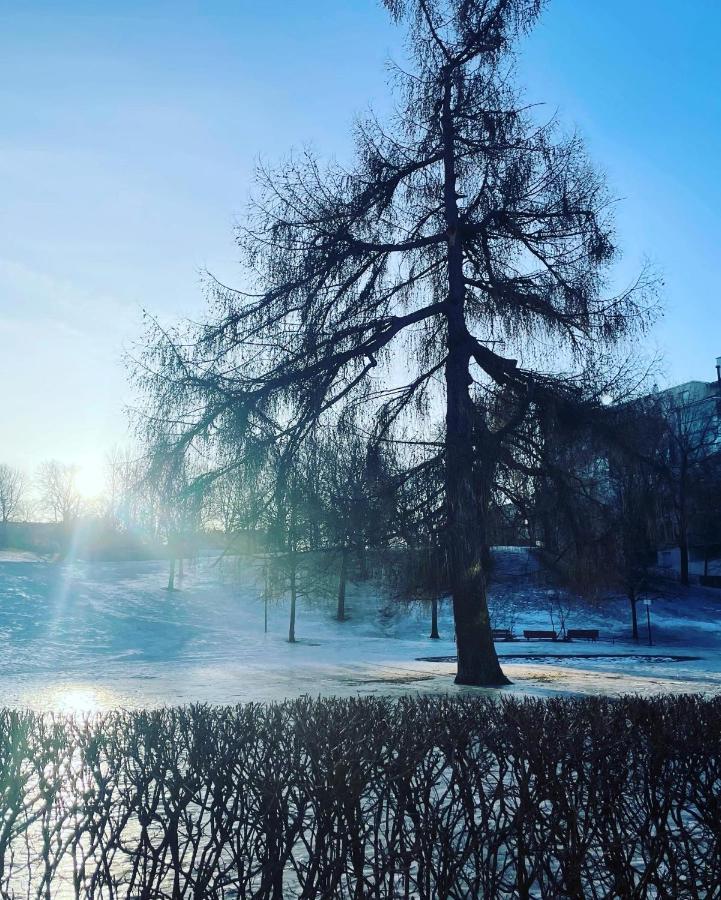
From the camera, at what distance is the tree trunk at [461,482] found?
1240cm

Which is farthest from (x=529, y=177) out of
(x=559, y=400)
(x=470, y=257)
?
(x=559, y=400)

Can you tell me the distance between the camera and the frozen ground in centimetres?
1494

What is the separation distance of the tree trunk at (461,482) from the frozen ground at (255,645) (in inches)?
28.5

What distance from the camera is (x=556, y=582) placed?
45.4ft

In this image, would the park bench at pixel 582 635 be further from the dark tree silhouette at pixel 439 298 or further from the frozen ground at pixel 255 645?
the dark tree silhouette at pixel 439 298

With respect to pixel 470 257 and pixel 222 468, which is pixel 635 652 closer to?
pixel 470 257

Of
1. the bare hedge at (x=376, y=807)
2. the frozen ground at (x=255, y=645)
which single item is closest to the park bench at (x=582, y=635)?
the frozen ground at (x=255, y=645)

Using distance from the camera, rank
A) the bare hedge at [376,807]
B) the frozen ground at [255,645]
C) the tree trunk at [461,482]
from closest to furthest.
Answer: the bare hedge at [376,807] < the tree trunk at [461,482] < the frozen ground at [255,645]

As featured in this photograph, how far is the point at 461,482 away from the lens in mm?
12406

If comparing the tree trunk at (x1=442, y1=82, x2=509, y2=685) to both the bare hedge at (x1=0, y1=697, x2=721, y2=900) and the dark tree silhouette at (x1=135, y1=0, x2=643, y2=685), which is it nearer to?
the dark tree silhouette at (x1=135, y1=0, x2=643, y2=685)

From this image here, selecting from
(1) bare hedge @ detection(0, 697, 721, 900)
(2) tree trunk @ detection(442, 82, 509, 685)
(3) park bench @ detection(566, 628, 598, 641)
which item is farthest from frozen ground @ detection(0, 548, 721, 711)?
(1) bare hedge @ detection(0, 697, 721, 900)

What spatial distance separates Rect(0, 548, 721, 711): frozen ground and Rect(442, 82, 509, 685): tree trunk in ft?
2.37

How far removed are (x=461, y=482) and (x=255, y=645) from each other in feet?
74.9

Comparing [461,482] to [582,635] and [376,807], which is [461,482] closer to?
[376,807]
